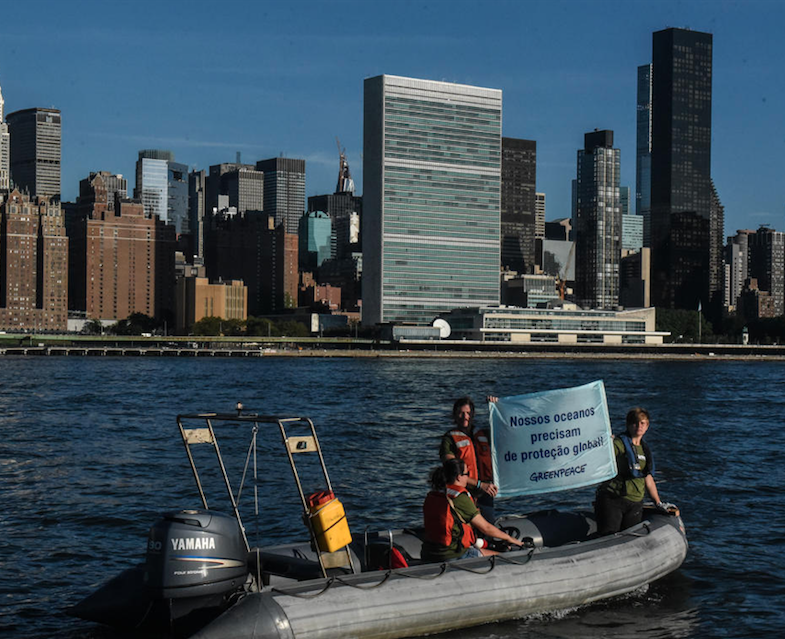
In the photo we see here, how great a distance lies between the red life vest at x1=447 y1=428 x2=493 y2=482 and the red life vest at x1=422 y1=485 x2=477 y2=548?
113cm

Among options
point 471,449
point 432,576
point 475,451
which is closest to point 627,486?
point 475,451

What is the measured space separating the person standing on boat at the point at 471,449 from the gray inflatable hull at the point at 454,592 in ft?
3.74

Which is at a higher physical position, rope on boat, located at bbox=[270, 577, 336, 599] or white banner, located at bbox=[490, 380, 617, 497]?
white banner, located at bbox=[490, 380, 617, 497]

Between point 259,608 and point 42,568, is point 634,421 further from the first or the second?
point 42,568

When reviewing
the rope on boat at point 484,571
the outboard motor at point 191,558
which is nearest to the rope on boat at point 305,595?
the outboard motor at point 191,558

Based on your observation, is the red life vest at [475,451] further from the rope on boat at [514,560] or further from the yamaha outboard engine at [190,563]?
the yamaha outboard engine at [190,563]

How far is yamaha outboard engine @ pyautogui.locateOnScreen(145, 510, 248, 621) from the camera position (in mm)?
13227

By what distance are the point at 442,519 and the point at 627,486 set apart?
12.7 ft

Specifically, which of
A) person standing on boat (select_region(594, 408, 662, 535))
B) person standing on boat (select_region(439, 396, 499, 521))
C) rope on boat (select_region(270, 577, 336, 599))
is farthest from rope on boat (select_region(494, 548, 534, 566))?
rope on boat (select_region(270, 577, 336, 599))

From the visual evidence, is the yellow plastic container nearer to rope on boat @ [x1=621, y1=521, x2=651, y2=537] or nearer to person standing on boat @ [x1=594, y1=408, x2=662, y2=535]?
person standing on boat @ [x1=594, y1=408, x2=662, y2=535]

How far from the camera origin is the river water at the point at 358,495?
16.4m

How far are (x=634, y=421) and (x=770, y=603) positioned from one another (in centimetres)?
404

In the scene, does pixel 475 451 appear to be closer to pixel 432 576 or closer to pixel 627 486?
pixel 432 576

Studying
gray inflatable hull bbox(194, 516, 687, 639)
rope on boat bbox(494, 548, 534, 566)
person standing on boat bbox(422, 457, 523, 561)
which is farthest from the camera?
rope on boat bbox(494, 548, 534, 566)
